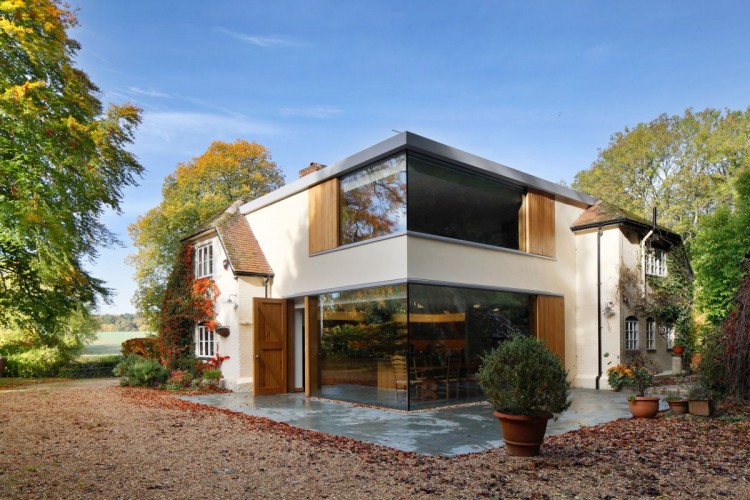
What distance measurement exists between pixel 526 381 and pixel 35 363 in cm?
2200

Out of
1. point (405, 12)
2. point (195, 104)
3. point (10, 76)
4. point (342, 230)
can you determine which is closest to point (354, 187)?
point (342, 230)

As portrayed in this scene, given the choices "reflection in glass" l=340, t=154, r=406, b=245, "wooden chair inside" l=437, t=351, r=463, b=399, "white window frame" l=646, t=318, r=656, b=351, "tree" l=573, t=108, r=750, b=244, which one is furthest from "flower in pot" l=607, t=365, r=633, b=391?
"tree" l=573, t=108, r=750, b=244

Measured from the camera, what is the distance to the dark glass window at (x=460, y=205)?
1167 cm

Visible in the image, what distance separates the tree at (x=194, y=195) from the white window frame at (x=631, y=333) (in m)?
18.8

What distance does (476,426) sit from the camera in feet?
31.2

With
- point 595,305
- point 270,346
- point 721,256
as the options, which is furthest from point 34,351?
point 721,256

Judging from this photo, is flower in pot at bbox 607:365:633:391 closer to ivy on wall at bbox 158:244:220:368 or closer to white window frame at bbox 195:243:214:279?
ivy on wall at bbox 158:244:220:368

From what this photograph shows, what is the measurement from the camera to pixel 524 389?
6691 mm

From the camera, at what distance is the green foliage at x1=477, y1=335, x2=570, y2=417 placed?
666 centimetres

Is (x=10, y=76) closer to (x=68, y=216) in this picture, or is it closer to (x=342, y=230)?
(x=68, y=216)

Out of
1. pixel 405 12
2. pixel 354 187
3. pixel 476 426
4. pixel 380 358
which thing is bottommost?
pixel 476 426

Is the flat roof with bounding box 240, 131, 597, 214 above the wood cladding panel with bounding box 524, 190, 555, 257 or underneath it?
above

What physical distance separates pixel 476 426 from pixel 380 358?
2941mm

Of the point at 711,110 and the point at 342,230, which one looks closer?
the point at 342,230
